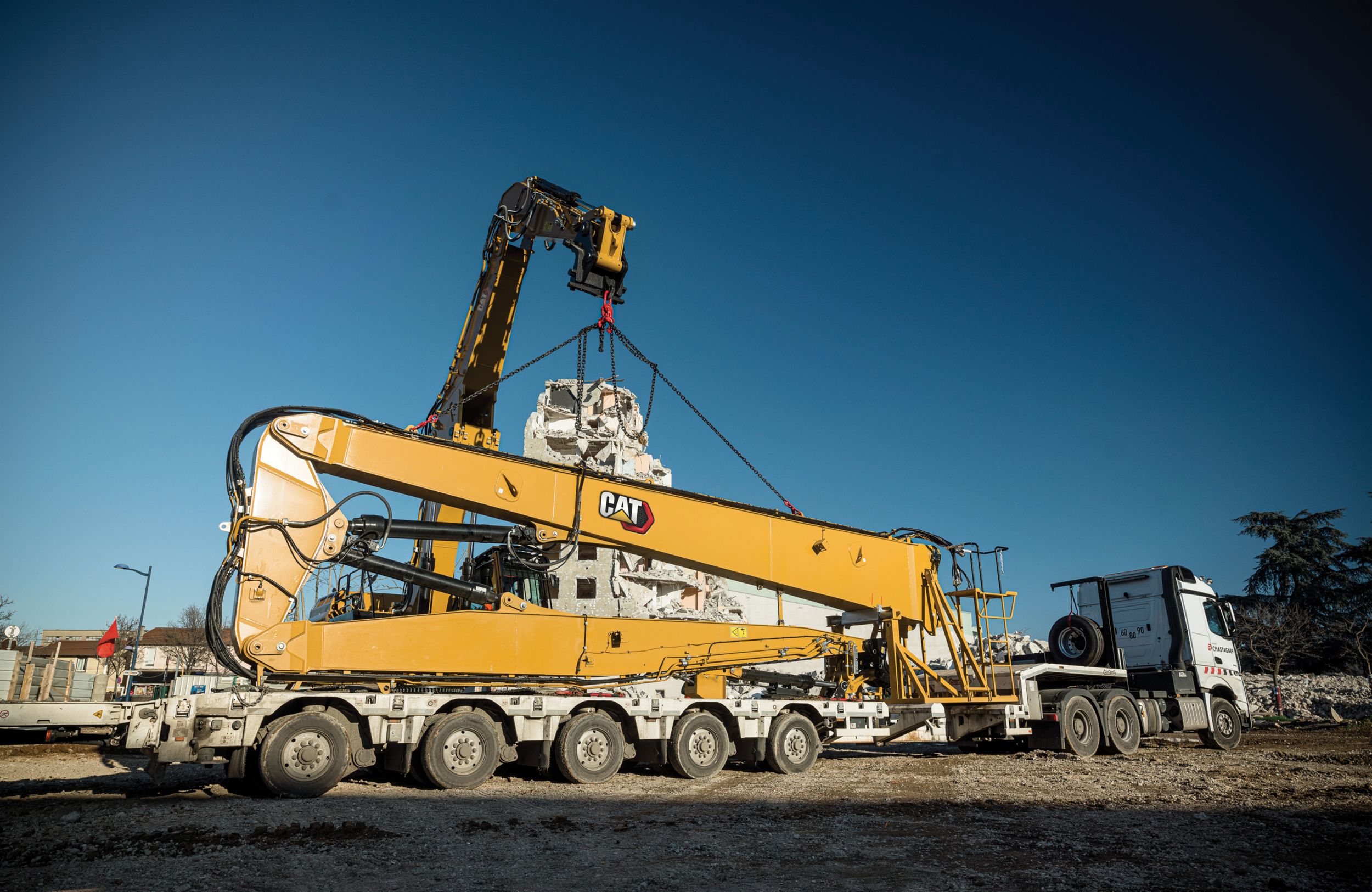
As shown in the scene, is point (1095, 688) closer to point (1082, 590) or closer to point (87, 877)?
point (1082, 590)

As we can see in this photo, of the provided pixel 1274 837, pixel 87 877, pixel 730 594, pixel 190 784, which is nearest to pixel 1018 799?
pixel 1274 837

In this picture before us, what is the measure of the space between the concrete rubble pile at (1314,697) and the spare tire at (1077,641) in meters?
12.8

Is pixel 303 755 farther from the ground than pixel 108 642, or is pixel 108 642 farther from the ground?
pixel 108 642

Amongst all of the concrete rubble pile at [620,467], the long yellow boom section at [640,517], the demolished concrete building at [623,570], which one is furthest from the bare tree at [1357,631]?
the concrete rubble pile at [620,467]

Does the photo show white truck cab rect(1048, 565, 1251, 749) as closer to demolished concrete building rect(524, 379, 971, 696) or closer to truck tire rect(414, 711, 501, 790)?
truck tire rect(414, 711, 501, 790)

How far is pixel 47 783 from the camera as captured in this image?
11.3 m

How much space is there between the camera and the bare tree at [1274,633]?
3431 cm

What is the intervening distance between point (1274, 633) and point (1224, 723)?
22.4m

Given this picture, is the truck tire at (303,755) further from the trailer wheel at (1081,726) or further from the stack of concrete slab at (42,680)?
the trailer wheel at (1081,726)

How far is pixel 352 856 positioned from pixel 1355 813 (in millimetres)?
10282

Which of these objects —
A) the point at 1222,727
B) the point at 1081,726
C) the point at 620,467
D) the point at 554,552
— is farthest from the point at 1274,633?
the point at 554,552

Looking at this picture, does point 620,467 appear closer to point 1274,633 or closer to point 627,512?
point 1274,633

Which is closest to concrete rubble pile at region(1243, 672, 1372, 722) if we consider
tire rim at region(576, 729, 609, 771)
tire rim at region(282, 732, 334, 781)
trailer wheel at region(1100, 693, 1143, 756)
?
trailer wheel at region(1100, 693, 1143, 756)

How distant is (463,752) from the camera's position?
10.8 metres
